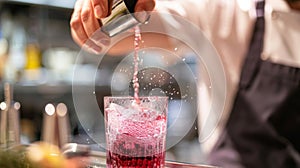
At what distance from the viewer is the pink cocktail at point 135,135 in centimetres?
70

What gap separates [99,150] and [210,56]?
0.94ft

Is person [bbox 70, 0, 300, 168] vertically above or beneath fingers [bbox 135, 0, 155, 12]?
beneath

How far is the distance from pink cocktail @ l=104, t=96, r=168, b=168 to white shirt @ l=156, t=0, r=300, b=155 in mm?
280

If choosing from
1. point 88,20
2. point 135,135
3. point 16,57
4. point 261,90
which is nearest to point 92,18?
point 88,20

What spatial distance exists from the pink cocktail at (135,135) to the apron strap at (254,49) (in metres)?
0.50

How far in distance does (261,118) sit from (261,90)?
0.07 metres

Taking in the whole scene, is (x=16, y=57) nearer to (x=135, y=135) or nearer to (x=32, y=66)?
(x=32, y=66)

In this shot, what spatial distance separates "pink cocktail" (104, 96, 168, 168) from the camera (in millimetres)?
698

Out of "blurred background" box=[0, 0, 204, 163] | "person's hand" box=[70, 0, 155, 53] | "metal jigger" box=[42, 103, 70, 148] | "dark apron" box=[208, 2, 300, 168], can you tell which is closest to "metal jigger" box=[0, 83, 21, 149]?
"metal jigger" box=[42, 103, 70, 148]

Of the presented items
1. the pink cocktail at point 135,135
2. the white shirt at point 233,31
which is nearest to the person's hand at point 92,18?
the pink cocktail at point 135,135

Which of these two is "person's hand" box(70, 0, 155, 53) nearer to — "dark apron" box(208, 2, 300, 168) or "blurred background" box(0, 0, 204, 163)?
"dark apron" box(208, 2, 300, 168)

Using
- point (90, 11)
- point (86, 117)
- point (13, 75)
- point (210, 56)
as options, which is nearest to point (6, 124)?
point (86, 117)

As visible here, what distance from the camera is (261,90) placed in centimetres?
115

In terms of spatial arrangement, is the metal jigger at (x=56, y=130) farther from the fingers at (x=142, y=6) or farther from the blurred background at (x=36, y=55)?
the blurred background at (x=36, y=55)
